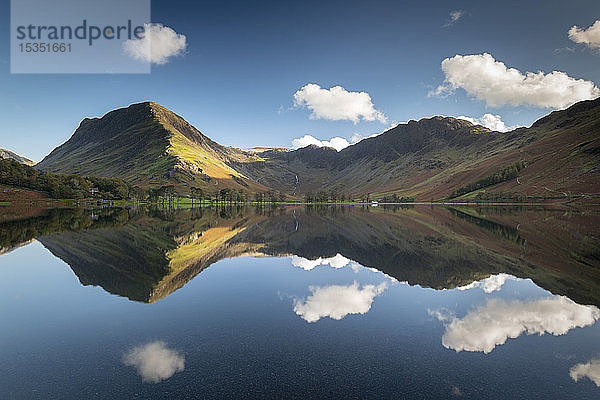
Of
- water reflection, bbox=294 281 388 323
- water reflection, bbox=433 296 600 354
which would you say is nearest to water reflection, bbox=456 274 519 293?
water reflection, bbox=433 296 600 354

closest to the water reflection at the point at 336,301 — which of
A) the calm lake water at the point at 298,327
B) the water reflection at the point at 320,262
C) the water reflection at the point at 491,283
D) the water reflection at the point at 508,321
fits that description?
the calm lake water at the point at 298,327

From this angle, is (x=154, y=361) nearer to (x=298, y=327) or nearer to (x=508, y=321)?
(x=298, y=327)

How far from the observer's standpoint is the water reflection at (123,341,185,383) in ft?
35.1

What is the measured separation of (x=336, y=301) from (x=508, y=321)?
9.74 m

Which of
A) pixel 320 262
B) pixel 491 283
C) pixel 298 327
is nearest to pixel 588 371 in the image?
pixel 298 327

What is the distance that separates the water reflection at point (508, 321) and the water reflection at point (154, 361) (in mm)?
11888

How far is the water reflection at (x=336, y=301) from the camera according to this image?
17406 millimetres

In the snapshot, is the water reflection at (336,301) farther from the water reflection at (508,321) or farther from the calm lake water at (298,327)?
the water reflection at (508,321)

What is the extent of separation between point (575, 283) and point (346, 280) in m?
17.7

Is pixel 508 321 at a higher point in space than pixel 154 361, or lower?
lower

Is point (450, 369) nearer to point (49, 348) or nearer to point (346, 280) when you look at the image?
point (346, 280)

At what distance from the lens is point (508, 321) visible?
627 inches

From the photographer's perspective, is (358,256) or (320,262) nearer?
(320,262)

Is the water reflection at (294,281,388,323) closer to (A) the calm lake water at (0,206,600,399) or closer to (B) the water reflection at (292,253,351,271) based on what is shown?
(A) the calm lake water at (0,206,600,399)
